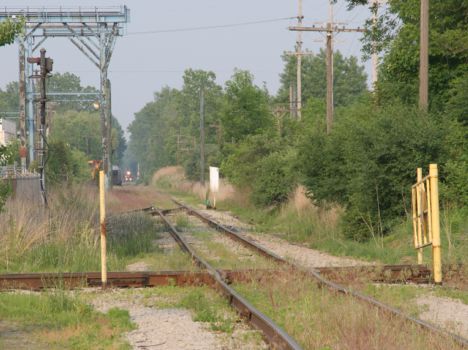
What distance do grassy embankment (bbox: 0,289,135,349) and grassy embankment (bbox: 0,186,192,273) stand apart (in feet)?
11.3

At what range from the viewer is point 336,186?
25422 mm

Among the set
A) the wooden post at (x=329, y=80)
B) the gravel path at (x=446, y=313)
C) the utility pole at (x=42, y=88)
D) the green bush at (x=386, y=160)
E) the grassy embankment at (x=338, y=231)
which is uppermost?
the wooden post at (x=329, y=80)

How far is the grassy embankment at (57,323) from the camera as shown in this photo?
900 cm

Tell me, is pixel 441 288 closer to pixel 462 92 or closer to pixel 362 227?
pixel 362 227

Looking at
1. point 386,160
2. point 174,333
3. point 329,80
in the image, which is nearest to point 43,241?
point 386,160

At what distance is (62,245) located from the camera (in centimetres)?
1712

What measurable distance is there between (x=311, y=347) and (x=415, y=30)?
2074cm

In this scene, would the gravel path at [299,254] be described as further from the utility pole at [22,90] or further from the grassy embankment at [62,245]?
the utility pole at [22,90]

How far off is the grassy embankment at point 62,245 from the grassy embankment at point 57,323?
11.3 ft

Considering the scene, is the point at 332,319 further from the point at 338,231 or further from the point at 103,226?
the point at 338,231

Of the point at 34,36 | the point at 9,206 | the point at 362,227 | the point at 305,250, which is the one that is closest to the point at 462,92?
the point at 362,227

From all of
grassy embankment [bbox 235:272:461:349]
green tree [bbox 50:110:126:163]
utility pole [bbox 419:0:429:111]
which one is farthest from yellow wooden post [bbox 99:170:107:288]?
green tree [bbox 50:110:126:163]

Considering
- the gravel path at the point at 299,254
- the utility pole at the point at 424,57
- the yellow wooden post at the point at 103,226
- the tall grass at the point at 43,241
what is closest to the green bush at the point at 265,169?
the gravel path at the point at 299,254

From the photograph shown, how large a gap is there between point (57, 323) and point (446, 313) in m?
4.70
